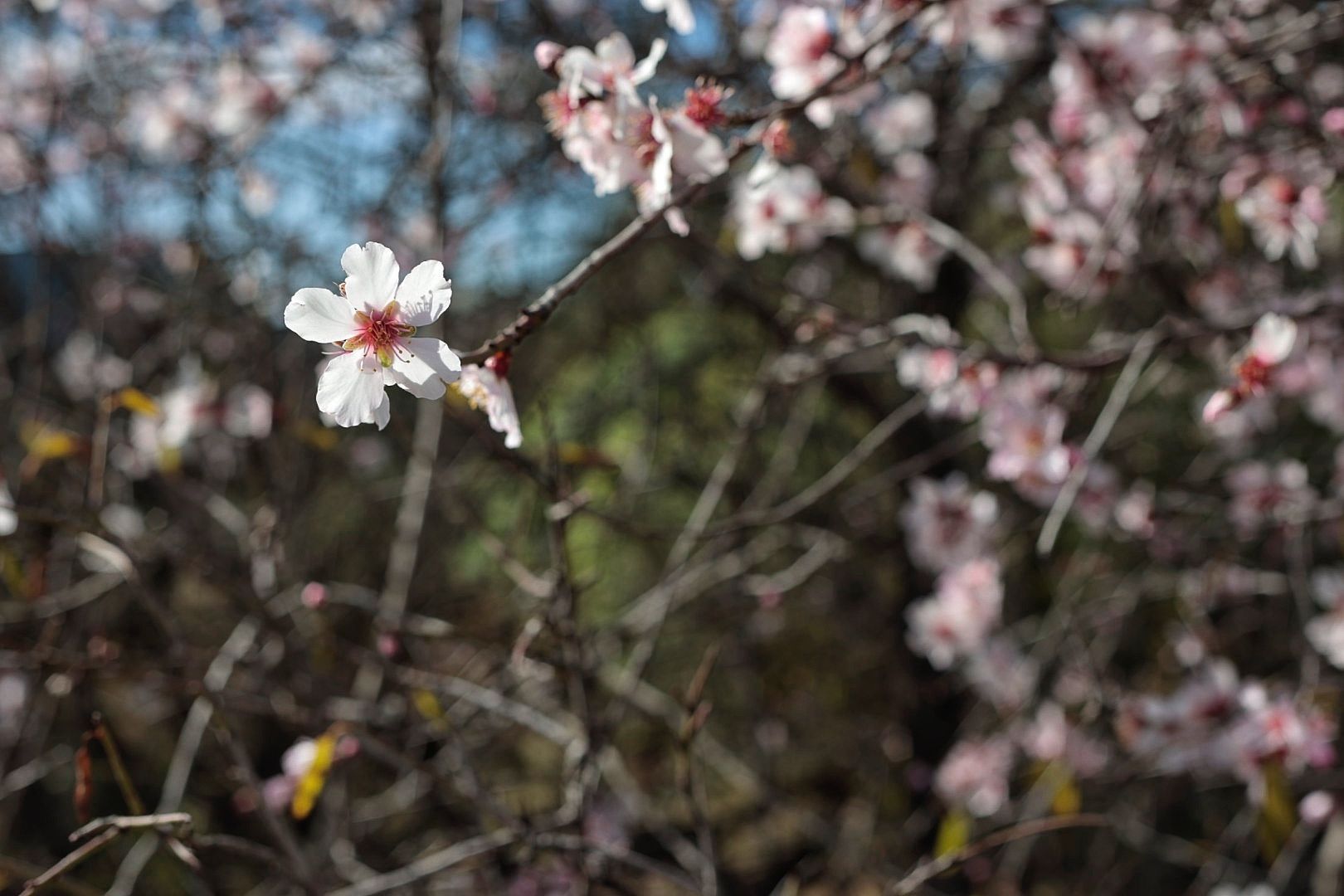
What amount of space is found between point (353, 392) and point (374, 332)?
0.06m

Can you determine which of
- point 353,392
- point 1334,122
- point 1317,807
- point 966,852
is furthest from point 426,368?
point 1317,807

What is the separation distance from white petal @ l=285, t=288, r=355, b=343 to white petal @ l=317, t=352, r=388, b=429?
23mm

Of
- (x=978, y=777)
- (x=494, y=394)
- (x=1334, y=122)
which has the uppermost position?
(x=494, y=394)

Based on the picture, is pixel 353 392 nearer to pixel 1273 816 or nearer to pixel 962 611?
pixel 1273 816

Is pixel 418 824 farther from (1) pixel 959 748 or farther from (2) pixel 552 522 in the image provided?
(2) pixel 552 522

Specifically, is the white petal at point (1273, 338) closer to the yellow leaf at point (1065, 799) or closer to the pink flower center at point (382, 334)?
the yellow leaf at point (1065, 799)

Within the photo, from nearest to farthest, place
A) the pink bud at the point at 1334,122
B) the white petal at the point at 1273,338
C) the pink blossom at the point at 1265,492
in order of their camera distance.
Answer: the white petal at the point at 1273,338 < the pink bud at the point at 1334,122 < the pink blossom at the point at 1265,492

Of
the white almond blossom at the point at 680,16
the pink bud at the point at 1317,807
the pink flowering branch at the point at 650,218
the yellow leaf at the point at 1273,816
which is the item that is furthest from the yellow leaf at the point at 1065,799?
the white almond blossom at the point at 680,16

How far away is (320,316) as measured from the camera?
0.93 metres

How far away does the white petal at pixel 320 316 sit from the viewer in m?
0.91

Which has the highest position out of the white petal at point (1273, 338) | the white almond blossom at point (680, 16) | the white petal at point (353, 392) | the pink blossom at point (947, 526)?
the white almond blossom at point (680, 16)

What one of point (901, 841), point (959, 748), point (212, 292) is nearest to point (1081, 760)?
point (959, 748)

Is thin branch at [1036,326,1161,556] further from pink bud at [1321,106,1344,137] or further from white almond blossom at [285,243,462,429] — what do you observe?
white almond blossom at [285,243,462,429]

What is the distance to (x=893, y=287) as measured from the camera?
10.4 ft
